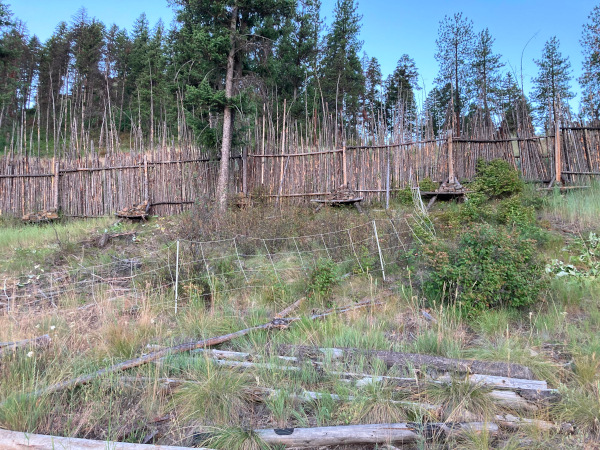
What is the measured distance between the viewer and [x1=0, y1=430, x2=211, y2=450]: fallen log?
6.37 ft

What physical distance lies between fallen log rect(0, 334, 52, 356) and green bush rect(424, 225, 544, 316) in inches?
146

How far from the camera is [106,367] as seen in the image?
273 cm

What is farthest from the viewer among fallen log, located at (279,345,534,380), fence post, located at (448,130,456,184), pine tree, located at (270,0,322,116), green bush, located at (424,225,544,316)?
pine tree, located at (270,0,322,116)

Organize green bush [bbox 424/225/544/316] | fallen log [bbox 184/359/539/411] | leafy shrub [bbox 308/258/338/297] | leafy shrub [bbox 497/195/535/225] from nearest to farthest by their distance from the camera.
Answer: fallen log [bbox 184/359/539/411] → green bush [bbox 424/225/544/316] → leafy shrub [bbox 308/258/338/297] → leafy shrub [bbox 497/195/535/225]

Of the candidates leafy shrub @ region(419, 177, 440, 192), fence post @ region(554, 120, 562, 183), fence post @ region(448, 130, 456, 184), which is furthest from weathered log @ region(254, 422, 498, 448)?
fence post @ region(554, 120, 562, 183)

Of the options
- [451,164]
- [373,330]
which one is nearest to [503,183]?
[451,164]

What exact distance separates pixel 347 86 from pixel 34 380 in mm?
19538

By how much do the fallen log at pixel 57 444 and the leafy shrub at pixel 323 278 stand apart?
269cm

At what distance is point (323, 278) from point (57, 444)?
120 inches

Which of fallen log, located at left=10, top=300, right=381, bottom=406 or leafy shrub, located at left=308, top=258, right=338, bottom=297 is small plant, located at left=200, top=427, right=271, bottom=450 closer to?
fallen log, located at left=10, top=300, right=381, bottom=406

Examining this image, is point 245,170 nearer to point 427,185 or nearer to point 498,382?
point 427,185

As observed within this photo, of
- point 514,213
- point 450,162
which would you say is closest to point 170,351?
point 514,213

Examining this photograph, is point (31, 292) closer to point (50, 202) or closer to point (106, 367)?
point (106, 367)

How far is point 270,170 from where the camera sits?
33.5 ft
